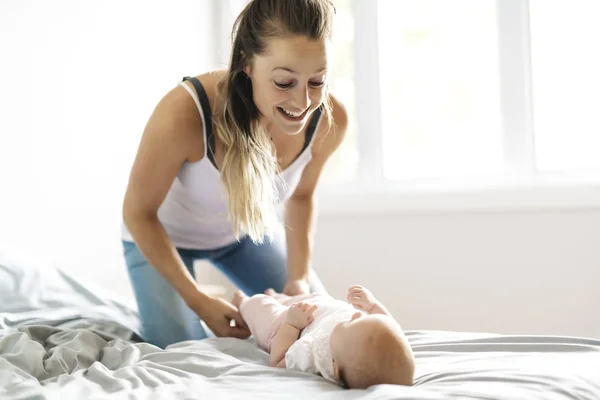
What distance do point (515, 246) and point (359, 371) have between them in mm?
1826

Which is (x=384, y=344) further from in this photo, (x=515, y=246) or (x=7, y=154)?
(x=515, y=246)

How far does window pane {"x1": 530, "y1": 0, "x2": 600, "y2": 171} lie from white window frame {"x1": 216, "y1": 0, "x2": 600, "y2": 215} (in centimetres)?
6

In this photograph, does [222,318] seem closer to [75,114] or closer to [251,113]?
[251,113]

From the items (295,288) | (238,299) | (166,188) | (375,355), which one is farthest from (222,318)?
(375,355)

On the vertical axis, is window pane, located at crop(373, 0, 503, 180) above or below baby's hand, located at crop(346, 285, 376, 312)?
above

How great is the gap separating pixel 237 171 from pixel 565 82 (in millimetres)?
1861

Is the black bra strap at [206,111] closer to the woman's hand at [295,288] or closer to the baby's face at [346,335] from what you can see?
the woman's hand at [295,288]

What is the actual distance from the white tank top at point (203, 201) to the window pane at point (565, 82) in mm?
1480

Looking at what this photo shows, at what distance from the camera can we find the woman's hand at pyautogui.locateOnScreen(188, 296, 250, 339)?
1688 mm

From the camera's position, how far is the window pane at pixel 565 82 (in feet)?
9.74

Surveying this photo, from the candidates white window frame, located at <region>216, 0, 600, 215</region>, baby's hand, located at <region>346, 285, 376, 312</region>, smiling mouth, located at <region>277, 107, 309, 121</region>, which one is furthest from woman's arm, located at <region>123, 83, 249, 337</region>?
white window frame, located at <region>216, 0, 600, 215</region>

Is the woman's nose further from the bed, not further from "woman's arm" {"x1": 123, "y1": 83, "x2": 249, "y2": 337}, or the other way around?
the bed

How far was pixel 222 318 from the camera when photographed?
1694 mm

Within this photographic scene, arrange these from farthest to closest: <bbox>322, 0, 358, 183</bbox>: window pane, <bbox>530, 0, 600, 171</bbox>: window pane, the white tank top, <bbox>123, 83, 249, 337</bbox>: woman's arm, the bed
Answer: <bbox>322, 0, 358, 183</bbox>: window pane
<bbox>530, 0, 600, 171</bbox>: window pane
the white tank top
<bbox>123, 83, 249, 337</bbox>: woman's arm
the bed
